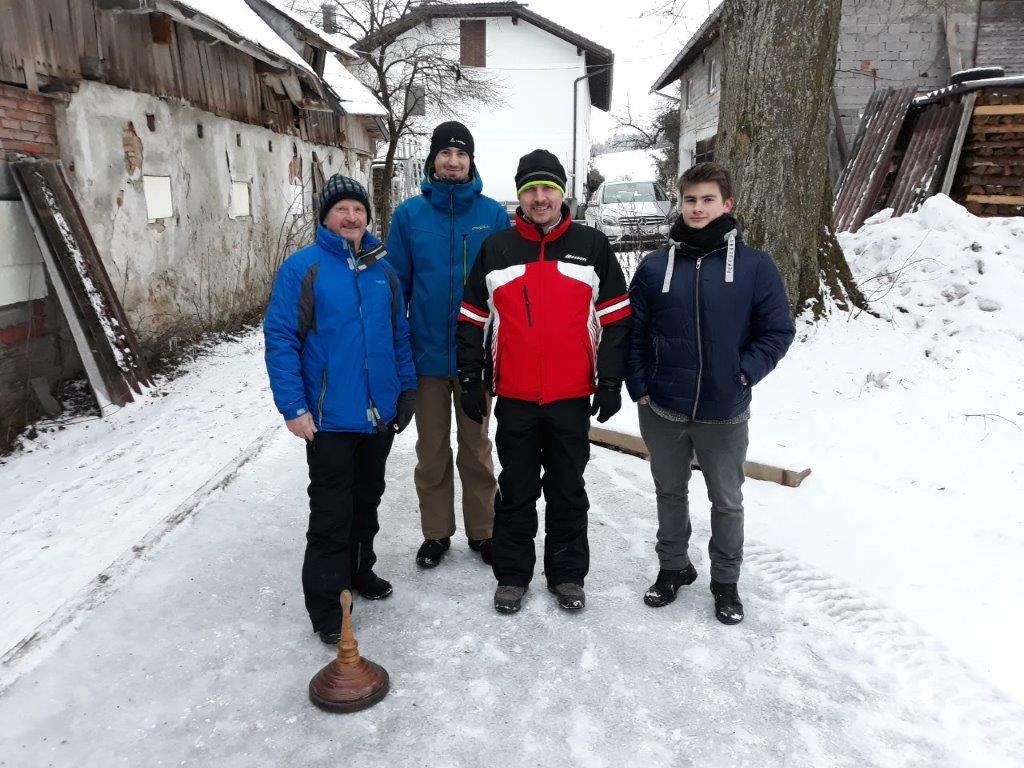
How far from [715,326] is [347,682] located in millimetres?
1955

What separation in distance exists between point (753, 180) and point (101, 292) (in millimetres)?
5405

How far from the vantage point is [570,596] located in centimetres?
322

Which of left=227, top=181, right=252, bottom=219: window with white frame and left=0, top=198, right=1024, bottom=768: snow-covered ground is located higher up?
left=227, top=181, right=252, bottom=219: window with white frame

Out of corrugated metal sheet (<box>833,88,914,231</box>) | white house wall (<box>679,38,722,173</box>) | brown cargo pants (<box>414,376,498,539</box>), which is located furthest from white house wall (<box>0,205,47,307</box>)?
white house wall (<box>679,38,722,173</box>)

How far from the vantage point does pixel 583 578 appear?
3.35 metres

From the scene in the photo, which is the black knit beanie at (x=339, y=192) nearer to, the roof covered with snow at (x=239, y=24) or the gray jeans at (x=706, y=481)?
the gray jeans at (x=706, y=481)

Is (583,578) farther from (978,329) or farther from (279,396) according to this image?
(978,329)

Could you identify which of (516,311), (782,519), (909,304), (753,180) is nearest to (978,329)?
(909,304)

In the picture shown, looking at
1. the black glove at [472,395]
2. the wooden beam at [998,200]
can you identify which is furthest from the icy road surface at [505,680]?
the wooden beam at [998,200]

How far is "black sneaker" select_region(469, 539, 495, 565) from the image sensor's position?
3.65 m

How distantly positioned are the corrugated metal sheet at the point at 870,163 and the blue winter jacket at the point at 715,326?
7171 millimetres

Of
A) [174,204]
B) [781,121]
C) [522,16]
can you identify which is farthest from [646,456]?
[522,16]

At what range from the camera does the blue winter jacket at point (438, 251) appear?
11.0 feet

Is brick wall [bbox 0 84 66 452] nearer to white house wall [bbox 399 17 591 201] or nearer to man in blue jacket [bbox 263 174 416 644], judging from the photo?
man in blue jacket [bbox 263 174 416 644]
